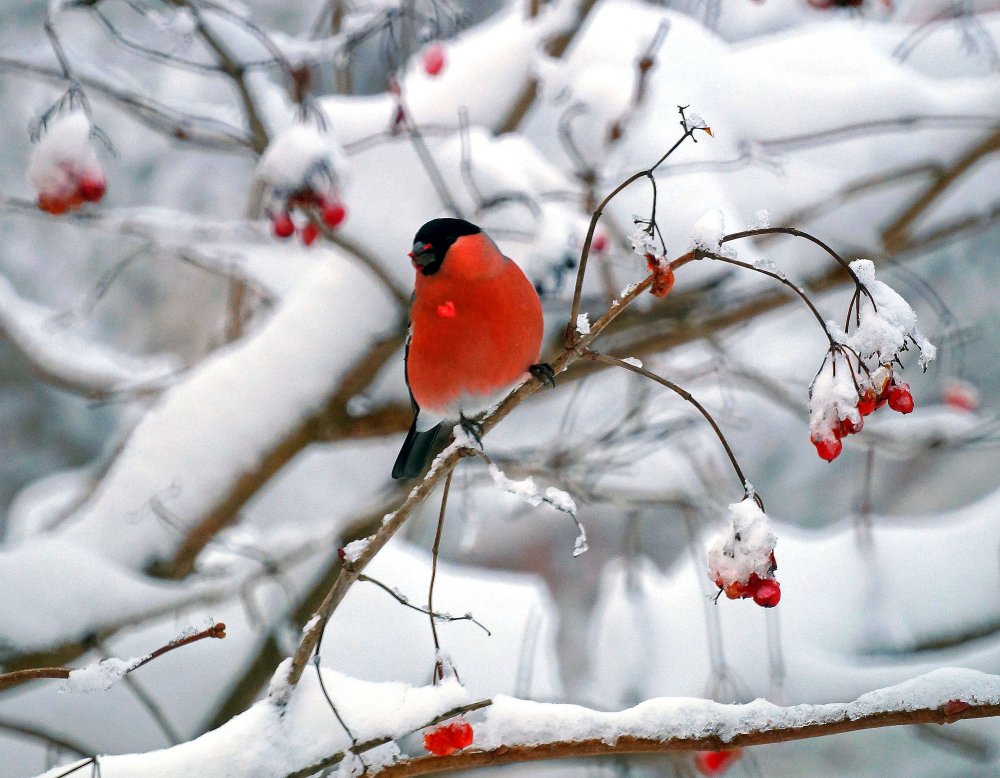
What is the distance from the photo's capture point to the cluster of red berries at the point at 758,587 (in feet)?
2.39

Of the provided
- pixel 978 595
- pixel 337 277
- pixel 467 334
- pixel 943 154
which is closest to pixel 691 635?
pixel 978 595

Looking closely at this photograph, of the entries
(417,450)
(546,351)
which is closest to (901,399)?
(417,450)

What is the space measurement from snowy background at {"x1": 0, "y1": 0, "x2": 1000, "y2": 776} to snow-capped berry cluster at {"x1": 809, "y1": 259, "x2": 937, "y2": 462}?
2.56 ft

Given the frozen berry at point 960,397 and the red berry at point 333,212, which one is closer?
the red berry at point 333,212

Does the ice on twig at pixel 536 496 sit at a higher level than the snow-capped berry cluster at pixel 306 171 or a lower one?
lower

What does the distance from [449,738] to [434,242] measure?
0.72m

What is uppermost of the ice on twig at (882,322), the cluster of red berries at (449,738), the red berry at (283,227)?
the red berry at (283,227)

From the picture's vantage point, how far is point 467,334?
120 centimetres

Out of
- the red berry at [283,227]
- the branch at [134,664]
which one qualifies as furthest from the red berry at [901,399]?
the red berry at [283,227]

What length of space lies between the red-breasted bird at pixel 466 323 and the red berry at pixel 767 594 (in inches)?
18.8

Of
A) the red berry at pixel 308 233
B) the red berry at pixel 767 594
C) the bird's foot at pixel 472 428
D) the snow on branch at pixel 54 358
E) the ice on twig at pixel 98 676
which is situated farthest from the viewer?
the snow on branch at pixel 54 358

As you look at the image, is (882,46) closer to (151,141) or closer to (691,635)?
(691,635)

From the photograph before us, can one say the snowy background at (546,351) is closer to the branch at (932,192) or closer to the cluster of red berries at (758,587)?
the branch at (932,192)

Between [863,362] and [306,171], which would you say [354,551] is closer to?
[863,362]
